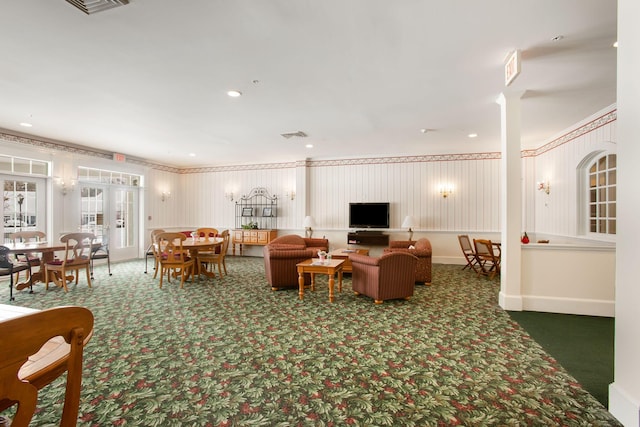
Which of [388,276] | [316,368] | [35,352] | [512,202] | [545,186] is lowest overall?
[316,368]

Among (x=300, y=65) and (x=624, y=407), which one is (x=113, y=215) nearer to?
(x=300, y=65)

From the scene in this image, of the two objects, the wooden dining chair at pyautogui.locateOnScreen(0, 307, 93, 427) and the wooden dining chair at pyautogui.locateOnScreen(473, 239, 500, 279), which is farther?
the wooden dining chair at pyautogui.locateOnScreen(473, 239, 500, 279)

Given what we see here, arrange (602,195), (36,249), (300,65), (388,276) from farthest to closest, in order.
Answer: (602,195)
(36,249)
(388,276)
(300,65)

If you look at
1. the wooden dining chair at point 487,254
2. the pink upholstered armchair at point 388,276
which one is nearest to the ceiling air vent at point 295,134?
the pink upholstered armchair at point 388,276

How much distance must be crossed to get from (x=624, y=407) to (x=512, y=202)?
264cm

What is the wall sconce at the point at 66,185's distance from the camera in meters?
6.69

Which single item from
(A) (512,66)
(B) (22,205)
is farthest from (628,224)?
(B) (22,205)

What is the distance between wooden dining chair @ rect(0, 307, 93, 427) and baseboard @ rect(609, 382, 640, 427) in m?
2.93

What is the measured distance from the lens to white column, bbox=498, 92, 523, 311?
4047mm

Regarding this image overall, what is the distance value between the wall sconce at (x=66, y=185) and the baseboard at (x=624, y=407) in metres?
9.27

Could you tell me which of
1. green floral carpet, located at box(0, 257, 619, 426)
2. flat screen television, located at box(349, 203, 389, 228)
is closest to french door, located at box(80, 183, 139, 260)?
green floral carpet, located at box(0, 257, 619, 426)

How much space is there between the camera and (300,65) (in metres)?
3.38

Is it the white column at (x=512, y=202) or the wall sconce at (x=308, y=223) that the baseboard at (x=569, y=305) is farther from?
the wall sconce at (x=308, y=223)

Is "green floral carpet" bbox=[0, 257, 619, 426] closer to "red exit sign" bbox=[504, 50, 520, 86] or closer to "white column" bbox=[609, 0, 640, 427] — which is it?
"white column" bbox=[609, 0, 640, 427]
